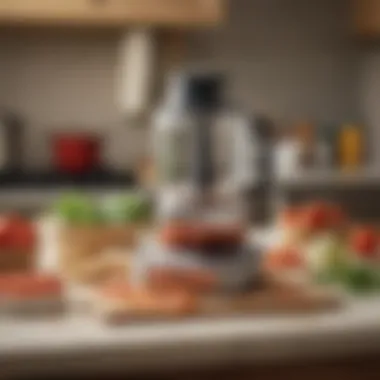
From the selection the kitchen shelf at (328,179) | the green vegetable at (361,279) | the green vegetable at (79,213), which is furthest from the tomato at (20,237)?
the kitchen shelf at (328,179)

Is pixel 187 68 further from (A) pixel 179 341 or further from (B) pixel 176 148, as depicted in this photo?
(A) pixel 179 341

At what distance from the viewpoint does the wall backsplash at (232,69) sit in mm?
3680

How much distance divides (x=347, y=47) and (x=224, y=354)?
10.5 ft

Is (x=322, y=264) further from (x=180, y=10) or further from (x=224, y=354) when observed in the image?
(x=180, y=10)

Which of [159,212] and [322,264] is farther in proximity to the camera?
[159,212]

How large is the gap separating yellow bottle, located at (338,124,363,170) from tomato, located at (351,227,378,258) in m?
2.41

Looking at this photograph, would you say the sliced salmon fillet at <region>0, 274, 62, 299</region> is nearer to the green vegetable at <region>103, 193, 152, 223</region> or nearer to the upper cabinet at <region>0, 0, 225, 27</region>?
the green vegetable at <region>103, 193, 152, 223</region>

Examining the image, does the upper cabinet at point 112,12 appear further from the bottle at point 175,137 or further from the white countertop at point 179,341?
the white countertop at point 179,341

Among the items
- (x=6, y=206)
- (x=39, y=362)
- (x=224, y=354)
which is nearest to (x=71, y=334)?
(x=39, y=362)

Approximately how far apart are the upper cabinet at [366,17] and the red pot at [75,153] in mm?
1148

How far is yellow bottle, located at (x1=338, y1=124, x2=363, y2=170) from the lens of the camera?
3865 millimetres

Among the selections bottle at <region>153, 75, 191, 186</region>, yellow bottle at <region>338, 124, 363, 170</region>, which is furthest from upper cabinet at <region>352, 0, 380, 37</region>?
bottle at <region>153, 75, 191, 186</region>

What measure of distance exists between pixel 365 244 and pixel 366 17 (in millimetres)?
2479

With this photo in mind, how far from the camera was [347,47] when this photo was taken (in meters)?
4.04
